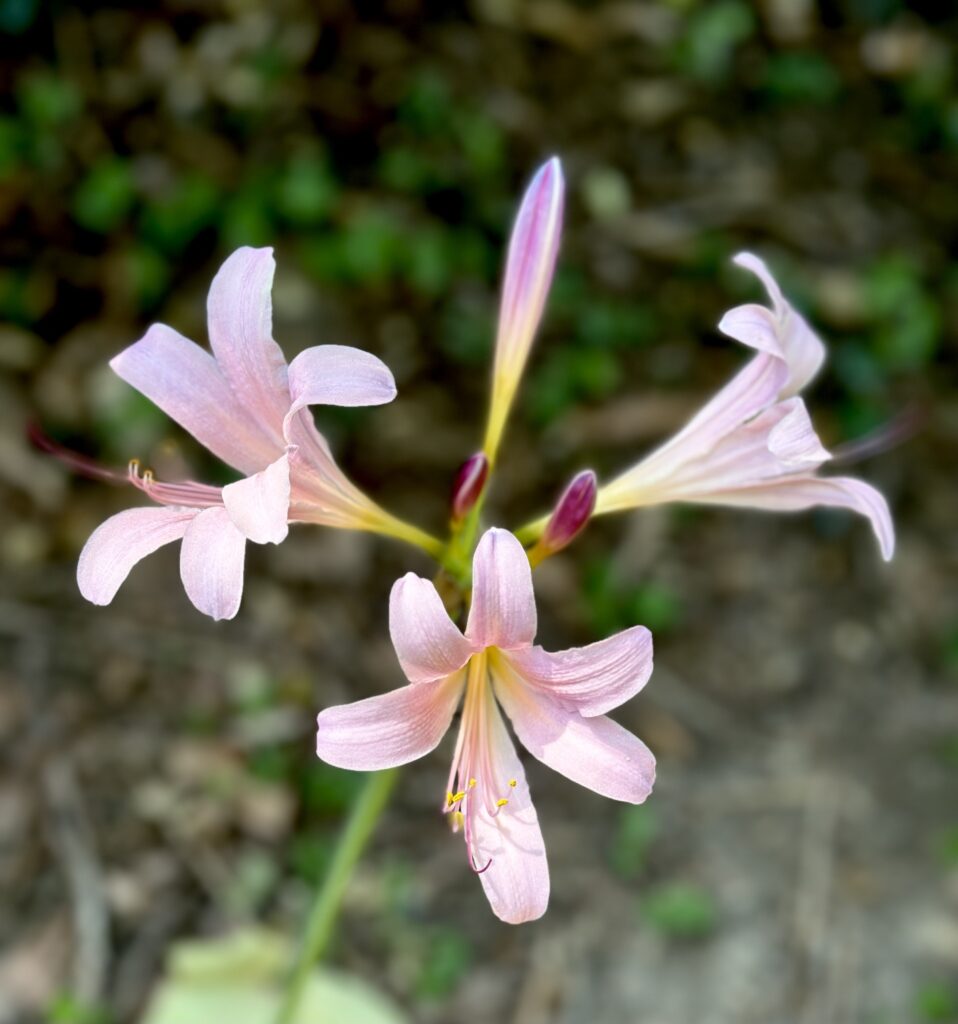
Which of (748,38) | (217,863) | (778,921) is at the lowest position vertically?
(778,921)

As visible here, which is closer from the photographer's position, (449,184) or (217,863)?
(217,863)

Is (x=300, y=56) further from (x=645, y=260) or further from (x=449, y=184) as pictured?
(x=645, y=260)

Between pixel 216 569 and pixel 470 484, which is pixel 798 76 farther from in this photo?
pixel 216 569

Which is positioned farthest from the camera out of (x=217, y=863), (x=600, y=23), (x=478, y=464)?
(x=600, y=23)

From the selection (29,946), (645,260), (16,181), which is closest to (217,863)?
(29,946)

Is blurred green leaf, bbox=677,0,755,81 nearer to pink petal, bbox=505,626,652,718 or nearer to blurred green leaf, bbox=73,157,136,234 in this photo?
blurred green leaf, bbox=73,157,136,234
